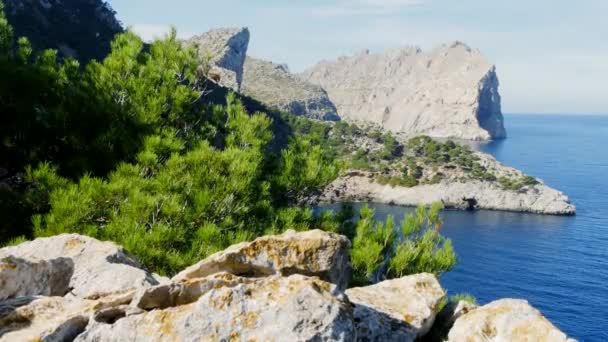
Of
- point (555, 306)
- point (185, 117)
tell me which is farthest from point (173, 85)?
point (555, 306)

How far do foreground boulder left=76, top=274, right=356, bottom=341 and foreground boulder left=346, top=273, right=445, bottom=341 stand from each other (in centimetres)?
136

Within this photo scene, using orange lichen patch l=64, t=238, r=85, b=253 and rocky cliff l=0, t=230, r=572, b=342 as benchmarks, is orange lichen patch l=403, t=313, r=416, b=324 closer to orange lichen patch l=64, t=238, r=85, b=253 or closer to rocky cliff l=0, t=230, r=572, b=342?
rocky cliff l=0, t=230, r=572, b=342

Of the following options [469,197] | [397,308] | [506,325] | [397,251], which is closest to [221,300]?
[397,308]

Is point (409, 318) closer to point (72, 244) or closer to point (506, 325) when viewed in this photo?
point (506, 325)

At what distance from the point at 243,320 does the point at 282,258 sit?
2642 mm

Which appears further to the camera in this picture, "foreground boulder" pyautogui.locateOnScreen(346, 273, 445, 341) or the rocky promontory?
the rocky promontory

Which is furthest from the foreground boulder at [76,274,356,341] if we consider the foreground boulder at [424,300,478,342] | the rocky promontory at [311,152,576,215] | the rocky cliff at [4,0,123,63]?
the rocky promontory at [311,152,576,215]

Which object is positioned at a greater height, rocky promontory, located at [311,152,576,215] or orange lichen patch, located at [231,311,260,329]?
orange lichen patch, located at [231,311,260,329]

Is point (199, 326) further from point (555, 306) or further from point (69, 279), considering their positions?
point (555, 306)

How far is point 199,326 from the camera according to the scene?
5.11 meters

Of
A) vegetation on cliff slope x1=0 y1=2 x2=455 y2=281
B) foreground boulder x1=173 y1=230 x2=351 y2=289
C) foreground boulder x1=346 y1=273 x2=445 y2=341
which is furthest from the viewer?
vegetation on cliff slope x1=0 y1=2 x2=455 y2=281

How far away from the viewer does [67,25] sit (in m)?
107

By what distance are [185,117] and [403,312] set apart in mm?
10778

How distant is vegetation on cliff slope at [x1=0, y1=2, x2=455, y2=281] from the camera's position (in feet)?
37.6
